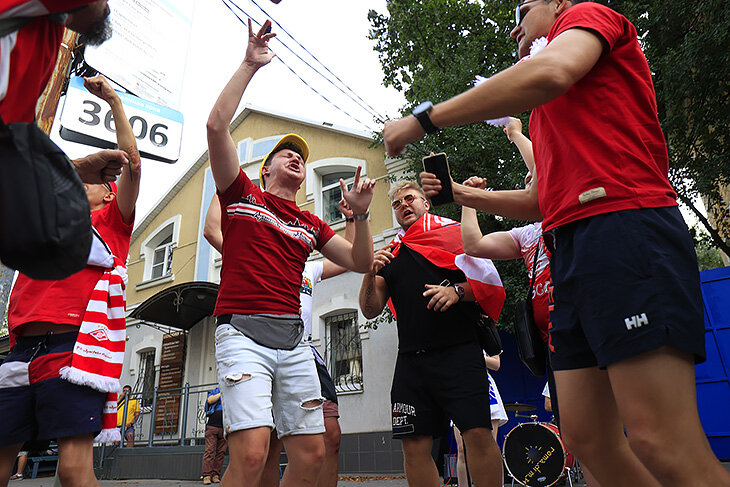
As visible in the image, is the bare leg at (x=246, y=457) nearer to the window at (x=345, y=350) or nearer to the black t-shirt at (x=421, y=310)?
the black t-shirt at (x=421, y=310)

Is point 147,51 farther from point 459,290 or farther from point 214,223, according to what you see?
point 459,290

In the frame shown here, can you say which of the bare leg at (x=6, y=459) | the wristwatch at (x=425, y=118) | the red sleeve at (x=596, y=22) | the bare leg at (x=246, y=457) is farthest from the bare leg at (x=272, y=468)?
the red sleeve at (x=596, y=22)

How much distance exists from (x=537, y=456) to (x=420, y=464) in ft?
13.5

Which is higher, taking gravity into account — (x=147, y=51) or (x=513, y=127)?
(x=147, y=51)

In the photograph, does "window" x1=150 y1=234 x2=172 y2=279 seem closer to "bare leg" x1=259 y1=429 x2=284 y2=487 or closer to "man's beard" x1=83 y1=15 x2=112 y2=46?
"bare leg" x1=259 y1=429 x2=284 y2=487

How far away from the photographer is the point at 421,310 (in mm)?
3473

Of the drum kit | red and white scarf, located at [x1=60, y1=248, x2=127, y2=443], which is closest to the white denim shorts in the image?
red and white scarf, located at [x1=60, y1=248, x2=127, y2=443]

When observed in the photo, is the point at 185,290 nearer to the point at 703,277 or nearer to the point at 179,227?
the point at 179,227

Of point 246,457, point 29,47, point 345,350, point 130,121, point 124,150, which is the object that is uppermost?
point 130,121

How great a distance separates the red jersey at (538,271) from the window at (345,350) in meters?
8.82

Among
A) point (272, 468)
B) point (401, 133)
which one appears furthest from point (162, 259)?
point (401, 133)

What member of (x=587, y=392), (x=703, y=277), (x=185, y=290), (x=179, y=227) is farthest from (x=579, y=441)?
(x=179, y=227)

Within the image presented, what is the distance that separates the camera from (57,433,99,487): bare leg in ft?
7.48

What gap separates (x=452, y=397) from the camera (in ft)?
10.2
